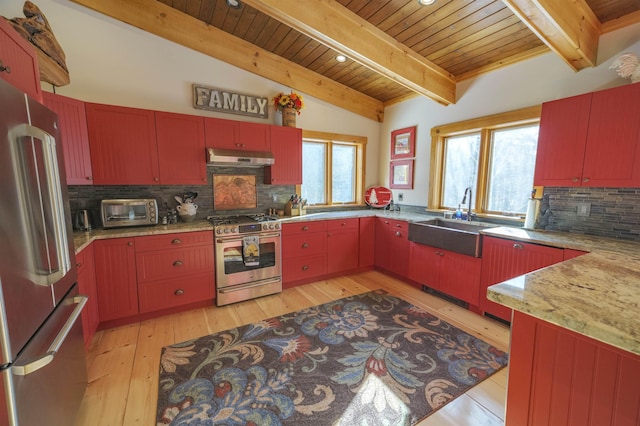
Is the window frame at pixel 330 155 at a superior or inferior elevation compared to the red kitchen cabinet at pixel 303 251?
superior

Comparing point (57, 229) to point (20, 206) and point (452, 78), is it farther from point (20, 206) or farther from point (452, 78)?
point (452, 78)

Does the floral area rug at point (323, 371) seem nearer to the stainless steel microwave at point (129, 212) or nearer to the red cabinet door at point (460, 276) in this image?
the red cabinet door at point (460, 276)

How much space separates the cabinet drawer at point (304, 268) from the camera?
3.26 m

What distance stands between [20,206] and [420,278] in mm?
3351

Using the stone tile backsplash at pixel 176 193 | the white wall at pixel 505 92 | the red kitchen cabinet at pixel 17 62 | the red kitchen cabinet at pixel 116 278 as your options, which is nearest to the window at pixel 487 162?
the white wall at pixel 505 92

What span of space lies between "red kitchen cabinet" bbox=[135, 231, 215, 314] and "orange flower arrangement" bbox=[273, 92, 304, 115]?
1882 millimetres

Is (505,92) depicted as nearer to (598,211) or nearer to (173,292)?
A: (598,211)

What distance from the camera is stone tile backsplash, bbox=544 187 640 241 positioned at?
2.15 metres

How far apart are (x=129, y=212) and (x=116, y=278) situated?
25.5 inches

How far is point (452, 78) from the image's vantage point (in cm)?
329

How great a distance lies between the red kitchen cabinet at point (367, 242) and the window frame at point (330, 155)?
63cm

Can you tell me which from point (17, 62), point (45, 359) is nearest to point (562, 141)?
point (45, 359)

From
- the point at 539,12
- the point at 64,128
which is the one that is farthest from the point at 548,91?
the point at 64,128

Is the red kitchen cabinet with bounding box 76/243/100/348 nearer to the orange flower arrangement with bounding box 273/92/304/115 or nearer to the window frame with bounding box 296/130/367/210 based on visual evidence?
the window frame with bounding box 296/130/367/210
